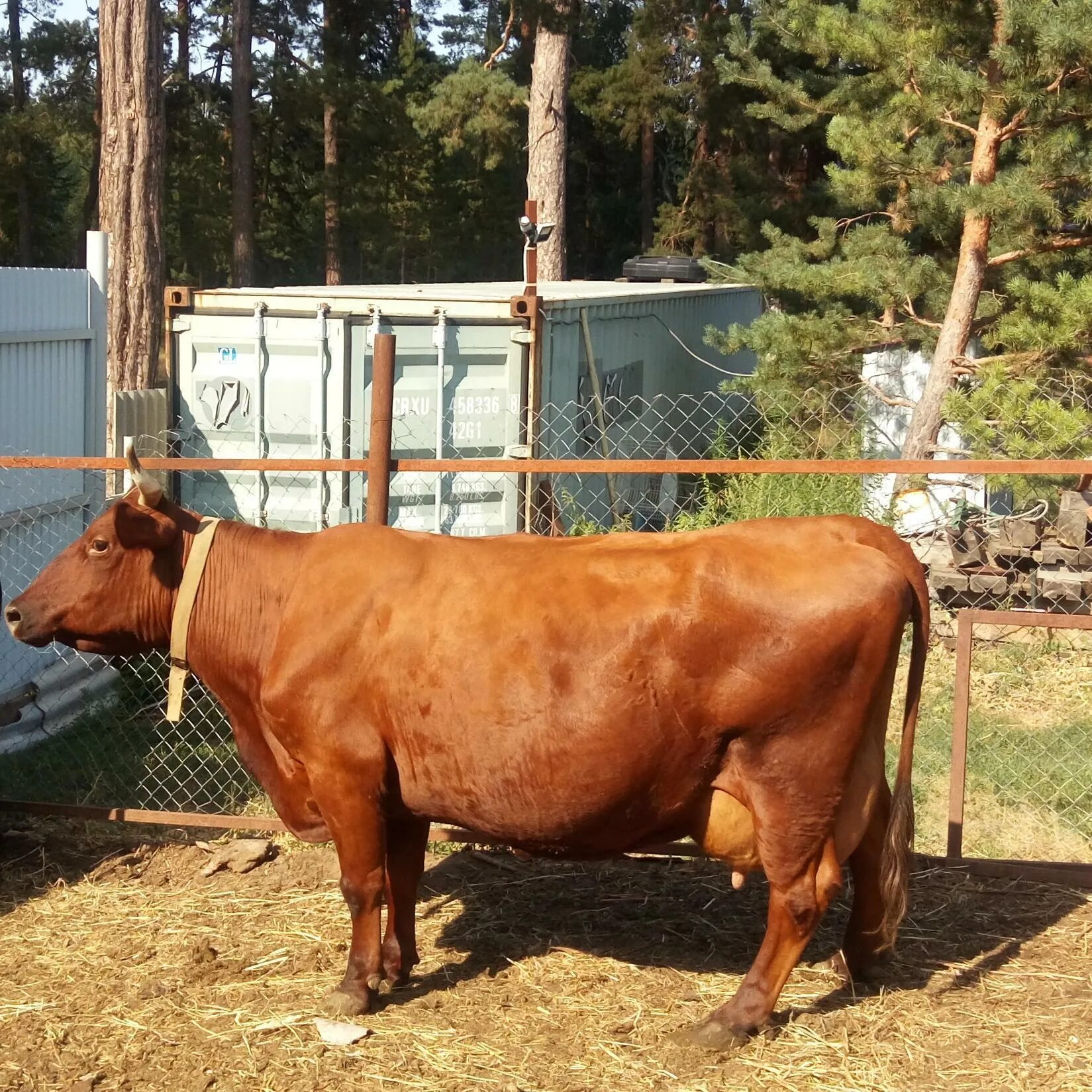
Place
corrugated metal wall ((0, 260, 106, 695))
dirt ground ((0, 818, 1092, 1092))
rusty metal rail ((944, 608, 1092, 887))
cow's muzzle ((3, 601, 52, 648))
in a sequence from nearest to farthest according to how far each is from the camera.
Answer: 1. dirt ground ((0, 818, 1092, 1092))
2. cow's muzzle ((3, 601, 52, 648))
3. rusty metal rail ((944, 608, 1092, 887))
4. corrugated metal wall ((0, 260, 106, 695))

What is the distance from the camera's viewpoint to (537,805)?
414 cm

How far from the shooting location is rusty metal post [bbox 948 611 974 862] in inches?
210

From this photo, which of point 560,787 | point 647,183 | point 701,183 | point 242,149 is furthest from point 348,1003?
point 647,183

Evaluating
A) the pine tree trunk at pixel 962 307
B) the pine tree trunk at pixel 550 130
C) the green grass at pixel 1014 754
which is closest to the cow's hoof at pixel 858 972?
the green grass at pixel 1014 754

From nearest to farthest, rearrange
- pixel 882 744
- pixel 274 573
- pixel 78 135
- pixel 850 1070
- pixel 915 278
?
pixel 850 1070 → pixel 882 744 → pixel 274 573 → pixel 915 278 → pixel 78 135

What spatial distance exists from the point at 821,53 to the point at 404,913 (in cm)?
885

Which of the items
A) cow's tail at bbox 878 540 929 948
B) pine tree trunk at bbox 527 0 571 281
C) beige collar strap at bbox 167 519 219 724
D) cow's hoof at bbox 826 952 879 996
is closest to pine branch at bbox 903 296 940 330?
pine tree trunk at bbox 527 0 571 281

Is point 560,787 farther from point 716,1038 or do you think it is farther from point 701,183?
point 701,183

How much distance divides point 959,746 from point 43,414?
545cm

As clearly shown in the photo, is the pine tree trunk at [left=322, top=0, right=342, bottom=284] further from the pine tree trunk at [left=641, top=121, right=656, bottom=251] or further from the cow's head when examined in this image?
the cow's head

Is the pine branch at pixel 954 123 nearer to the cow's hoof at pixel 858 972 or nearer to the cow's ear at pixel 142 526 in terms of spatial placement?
the cow's hoof at pixel 858 972

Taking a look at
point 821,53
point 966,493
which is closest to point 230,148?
point 821,53

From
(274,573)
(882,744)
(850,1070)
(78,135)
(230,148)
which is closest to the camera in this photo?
(850,1070)

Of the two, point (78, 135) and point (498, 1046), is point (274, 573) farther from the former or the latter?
point (78, 135)
